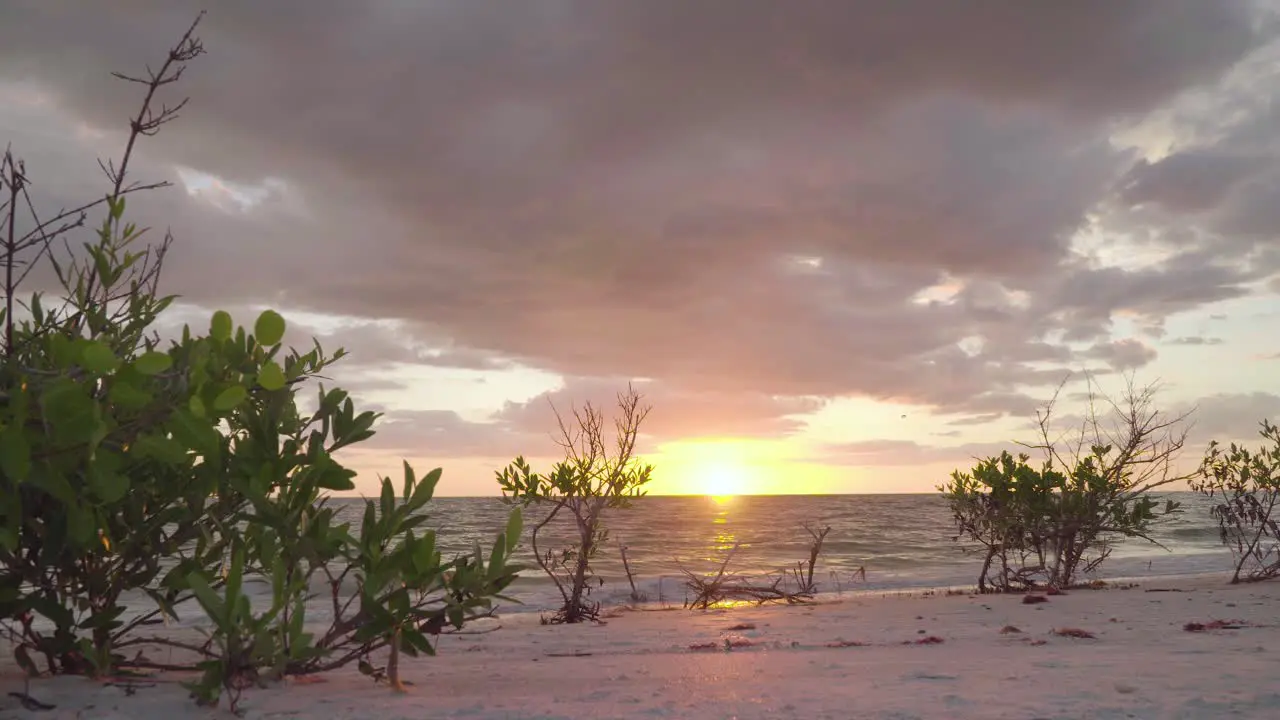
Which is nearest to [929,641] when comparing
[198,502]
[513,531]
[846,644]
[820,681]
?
[846,644]

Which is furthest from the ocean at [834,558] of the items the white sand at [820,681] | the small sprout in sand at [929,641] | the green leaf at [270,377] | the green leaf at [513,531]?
the green leaf at [270,377]

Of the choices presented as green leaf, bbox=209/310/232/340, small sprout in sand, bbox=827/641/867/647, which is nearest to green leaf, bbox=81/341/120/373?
green leaf, bbox=209/310/232/340

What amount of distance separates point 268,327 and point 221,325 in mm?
542

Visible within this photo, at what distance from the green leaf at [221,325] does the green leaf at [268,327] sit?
1.52ft

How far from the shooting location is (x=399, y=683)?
14.6 ft

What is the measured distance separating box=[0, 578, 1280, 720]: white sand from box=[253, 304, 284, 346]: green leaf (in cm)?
170

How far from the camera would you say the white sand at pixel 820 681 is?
156 inches

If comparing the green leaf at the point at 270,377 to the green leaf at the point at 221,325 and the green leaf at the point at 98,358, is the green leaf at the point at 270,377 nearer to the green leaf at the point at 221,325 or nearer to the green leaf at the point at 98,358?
the green leaf at the point at 98,358

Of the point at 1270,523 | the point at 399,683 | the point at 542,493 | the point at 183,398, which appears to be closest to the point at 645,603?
the point at 542,493

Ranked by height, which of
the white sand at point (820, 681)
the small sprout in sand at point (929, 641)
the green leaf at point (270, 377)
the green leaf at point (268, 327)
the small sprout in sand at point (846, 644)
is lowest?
the small sprout in sand at point (846, 644)

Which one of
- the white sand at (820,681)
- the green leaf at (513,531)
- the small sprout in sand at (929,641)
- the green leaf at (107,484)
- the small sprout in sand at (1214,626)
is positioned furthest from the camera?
the small sprout in sand at (1214,626)

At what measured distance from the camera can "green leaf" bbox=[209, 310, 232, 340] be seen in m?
4.09

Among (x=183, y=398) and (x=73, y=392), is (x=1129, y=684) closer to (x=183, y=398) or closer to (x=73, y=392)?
(x=183, y=398)

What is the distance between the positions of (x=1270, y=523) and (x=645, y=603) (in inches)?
406
